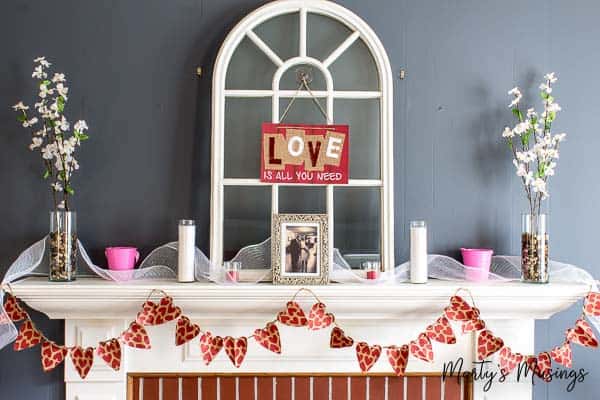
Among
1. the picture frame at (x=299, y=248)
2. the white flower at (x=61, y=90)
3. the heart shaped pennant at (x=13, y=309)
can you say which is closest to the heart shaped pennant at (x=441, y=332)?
the picture frame at (x=299, y=248)

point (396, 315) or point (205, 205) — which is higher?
point (205, 205)

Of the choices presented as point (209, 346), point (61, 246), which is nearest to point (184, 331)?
point (209, 346)

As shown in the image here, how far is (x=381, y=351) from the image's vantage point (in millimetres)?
1870

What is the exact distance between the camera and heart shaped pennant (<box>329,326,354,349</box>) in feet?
6.03

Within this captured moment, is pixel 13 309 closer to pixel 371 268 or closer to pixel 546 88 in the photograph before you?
pixel 371 268

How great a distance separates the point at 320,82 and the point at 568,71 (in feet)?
2.78

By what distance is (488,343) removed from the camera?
6.14 ft

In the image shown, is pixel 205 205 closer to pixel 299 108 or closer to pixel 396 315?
pixel 299 108

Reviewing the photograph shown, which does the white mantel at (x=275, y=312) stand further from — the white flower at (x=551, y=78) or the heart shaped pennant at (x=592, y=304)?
the white flower at (x=551, y=78)

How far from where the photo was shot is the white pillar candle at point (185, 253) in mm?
1881

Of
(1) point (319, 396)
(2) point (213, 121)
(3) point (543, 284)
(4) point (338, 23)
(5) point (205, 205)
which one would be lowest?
(1) point (319, 396)

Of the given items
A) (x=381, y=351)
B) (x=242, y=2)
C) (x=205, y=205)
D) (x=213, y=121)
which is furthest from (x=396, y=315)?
(x=242, y=2)

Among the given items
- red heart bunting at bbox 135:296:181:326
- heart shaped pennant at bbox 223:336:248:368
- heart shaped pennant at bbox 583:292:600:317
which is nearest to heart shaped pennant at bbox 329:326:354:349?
heart shaped pennant at bbox 223:336:248:368

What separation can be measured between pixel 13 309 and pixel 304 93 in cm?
112
